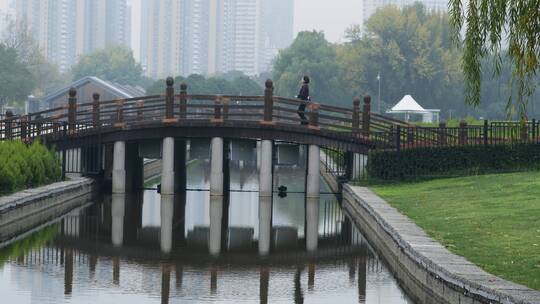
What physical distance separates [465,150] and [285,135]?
6.00 metres

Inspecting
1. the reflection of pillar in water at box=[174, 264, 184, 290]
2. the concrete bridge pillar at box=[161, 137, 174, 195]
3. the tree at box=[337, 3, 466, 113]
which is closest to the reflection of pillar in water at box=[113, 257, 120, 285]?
the reflection of pillar in water at box=[174, 264, 184, 290]

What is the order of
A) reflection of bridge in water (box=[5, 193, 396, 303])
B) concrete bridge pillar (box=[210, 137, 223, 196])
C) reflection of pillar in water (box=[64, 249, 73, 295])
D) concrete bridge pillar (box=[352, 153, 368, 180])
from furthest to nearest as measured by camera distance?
concrete bridge pillar (box=[352, 153, 368, 180]) → concrete bridge pillar (box=[210, 137, 223, 196]) → reflection of bridge in water (box=[5, 193, 396, 303]) → reflection of pillar in water (box=[64, 249, 73, 295])

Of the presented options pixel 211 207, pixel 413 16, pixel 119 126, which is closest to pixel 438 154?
pixel 211 207

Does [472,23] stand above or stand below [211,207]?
above

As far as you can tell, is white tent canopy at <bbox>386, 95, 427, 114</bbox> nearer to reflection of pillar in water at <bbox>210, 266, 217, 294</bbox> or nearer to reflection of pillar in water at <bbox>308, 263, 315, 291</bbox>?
reflection of pillar in water at <bbox>308, 263, 315, 291</bbox>

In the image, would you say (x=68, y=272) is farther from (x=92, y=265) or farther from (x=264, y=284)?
(x=264, y=284)

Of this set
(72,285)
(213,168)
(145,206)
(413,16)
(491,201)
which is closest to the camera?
(72,285)

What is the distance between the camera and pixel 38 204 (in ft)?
115

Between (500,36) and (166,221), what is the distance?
55.9 feet

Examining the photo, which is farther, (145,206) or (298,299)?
Result: (145,206)

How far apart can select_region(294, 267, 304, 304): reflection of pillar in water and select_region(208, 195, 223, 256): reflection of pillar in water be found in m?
3.52

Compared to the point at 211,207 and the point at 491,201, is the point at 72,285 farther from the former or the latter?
the point at 211,207

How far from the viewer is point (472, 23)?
69.0 ft

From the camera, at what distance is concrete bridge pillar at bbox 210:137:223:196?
43500mm
